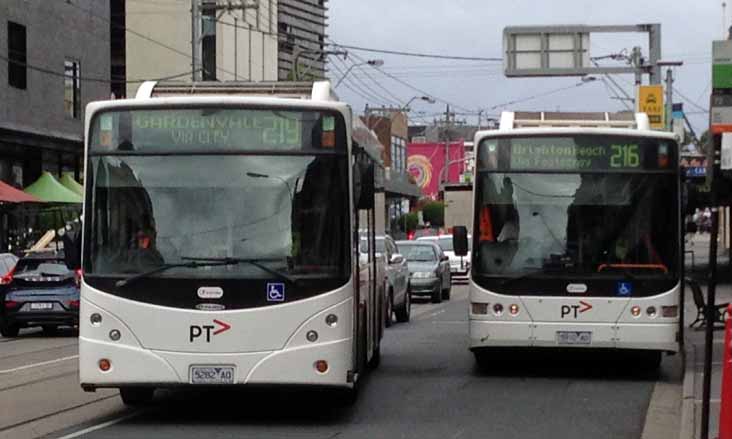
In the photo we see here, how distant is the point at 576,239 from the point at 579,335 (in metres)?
1.17

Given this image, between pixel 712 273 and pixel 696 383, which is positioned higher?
pixel 712 273

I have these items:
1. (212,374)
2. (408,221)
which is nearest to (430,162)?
(408,221)

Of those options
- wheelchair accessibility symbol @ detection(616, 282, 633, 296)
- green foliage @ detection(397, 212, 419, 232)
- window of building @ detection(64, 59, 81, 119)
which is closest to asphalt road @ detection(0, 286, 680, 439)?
wheelchair accessibility symbol @ detection(616, 282, 633, 296)

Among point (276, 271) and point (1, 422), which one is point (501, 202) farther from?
point (1, 422)

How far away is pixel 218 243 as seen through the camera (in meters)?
12.2

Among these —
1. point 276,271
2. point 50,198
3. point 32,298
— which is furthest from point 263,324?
point 50,198

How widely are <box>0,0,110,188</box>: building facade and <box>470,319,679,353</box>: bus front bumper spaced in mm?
27589

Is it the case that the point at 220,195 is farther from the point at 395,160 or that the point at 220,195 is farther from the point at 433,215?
the point at 395,160

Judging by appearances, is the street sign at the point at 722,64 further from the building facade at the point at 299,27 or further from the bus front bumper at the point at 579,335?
the building facade at the point at 299,27

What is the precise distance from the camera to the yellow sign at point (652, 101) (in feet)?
125

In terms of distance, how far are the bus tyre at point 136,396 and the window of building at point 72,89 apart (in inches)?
1290

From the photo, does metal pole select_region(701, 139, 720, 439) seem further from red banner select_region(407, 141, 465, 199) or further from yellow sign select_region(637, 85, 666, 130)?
red banner select_region(407, 141, 465, 199)

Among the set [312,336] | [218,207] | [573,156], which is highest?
[573,156]

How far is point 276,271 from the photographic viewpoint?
476 inches
